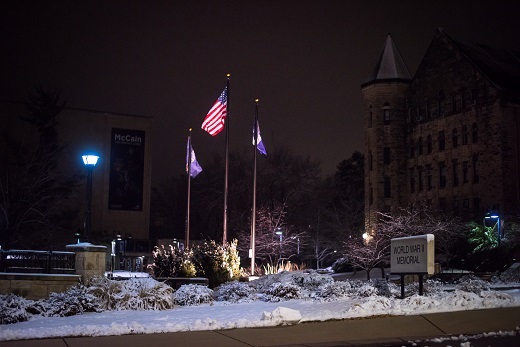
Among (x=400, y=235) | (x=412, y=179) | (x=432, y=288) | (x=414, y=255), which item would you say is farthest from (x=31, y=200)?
(x=414, y=255)

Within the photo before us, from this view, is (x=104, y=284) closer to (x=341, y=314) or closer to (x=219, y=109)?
(x=341, y=314)

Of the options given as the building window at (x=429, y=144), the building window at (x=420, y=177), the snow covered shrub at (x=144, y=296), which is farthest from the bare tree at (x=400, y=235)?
the snow covered shrub at (x=144, y=296)

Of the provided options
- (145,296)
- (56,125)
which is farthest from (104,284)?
(56,125)

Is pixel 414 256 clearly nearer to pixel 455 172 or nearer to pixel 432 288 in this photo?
pixel 432 288

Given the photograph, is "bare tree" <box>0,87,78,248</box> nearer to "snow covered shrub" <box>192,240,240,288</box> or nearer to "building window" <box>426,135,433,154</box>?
"snow covered shrub" <box>192,240,240,288</box>

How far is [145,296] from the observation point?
1667 cm

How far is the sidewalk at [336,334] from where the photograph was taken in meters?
11.6

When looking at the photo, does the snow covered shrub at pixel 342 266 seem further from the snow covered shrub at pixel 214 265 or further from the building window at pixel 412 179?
the snow covered shrub at pixel 214 265

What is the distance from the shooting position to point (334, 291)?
62.1 feet

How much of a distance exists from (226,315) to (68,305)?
376 centimetres

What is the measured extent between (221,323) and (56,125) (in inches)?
2516

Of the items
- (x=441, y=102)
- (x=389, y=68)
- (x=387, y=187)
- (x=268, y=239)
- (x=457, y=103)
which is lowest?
(x=268, y=239)

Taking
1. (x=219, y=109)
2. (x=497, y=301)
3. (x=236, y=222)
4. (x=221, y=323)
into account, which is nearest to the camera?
(x=221, y=323)

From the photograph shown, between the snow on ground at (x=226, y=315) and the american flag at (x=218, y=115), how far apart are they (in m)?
16.2
